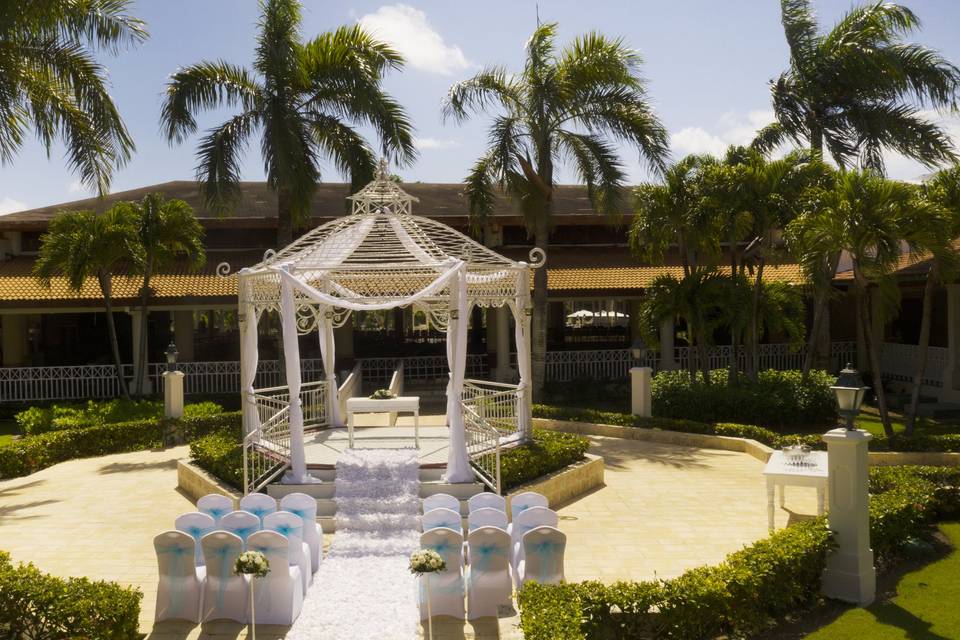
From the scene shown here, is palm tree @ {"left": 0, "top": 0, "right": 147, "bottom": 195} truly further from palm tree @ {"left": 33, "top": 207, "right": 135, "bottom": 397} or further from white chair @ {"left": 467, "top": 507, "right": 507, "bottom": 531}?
Result: white chair @ {"left": 467, "top": 507, "right": 507, "bottom": 531}

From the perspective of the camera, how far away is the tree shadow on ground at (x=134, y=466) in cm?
1542

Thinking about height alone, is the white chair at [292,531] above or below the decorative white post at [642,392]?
below

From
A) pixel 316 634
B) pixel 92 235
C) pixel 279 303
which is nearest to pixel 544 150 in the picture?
pixel 279 303

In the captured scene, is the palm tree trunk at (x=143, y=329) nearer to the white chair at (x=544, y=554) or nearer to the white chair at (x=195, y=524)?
the white chair at (x=195, y=524)

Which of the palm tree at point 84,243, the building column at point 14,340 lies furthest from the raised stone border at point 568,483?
the building column at point 14,340

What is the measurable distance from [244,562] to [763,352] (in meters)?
19.3

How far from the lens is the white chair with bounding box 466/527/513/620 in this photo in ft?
26.3

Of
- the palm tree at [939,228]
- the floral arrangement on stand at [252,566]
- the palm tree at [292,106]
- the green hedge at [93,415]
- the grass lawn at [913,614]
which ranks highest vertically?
the palm tree at [292,106]

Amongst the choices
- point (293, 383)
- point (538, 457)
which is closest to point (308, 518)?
point (293, 383)

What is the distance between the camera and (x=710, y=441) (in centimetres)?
1656

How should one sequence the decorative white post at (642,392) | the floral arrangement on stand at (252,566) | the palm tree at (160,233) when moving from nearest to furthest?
1. the floral arrangement on stand at (252,566)
2. the decorative white post at (642,392)
3. the palm tree at (160,233)

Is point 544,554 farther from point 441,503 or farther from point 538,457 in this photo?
point 538,457

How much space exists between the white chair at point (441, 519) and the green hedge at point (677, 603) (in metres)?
1.31

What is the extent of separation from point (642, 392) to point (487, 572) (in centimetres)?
1030
